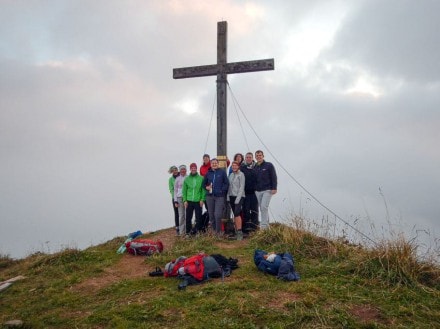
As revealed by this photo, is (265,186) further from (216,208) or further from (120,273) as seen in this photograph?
(120,273)

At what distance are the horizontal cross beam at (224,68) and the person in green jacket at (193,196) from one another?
2.97 m

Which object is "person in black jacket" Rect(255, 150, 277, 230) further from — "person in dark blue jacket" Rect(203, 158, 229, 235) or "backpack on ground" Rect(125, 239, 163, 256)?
"backpack on ground" Rect(125, 239, 163, 256)

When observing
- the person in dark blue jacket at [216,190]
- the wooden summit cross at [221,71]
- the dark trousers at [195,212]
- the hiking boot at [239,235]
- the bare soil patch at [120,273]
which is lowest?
the bare soil patch at [120,273]

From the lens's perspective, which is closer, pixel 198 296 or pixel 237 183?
pixel 198 296

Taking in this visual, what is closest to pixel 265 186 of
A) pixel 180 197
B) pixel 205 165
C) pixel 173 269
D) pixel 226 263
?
pixel 205 165

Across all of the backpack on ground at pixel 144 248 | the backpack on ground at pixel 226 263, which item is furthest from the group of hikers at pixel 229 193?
the backpack on ground at pixel 226 263

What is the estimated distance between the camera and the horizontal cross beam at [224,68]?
10328mm

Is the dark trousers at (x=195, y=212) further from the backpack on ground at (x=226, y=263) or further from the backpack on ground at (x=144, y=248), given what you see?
the backpack on ground at (x=226, y=263)

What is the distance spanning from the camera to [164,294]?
5.56 metres

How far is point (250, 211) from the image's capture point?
31.9ft

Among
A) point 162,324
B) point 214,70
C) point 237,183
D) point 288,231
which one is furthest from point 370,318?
point 214,70

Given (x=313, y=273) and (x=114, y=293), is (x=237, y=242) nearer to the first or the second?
(x=313, y=273)

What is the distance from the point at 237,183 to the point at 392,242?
13.8 feet

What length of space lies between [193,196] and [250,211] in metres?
1.57
